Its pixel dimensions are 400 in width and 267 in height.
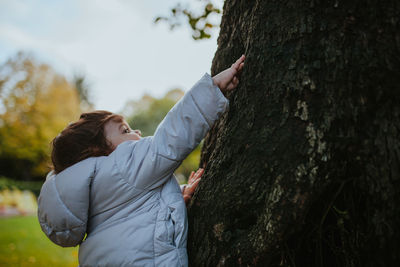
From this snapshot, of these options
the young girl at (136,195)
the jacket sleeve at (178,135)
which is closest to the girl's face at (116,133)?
the young girl at (136,195)

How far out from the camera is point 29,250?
22.8 ft

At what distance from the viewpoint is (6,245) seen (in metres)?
7.19

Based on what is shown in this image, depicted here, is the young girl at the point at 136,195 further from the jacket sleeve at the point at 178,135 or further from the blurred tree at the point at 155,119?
the blurred tree at the point at 155,119

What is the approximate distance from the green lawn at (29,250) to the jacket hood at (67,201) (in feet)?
15.5

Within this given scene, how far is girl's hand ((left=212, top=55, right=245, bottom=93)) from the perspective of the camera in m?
1.89

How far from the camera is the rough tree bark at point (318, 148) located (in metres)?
1.46

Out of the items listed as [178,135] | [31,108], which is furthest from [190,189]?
[31,108]

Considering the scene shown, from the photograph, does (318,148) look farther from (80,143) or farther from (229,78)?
(80,143)

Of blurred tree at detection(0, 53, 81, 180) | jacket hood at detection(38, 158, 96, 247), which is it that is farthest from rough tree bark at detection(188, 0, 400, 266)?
blurred tree at detection(0, 53, 81, 180)

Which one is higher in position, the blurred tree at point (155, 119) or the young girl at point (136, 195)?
the young girl at point (136, 195)

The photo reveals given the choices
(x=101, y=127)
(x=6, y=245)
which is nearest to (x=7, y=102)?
(x=6, y=245)

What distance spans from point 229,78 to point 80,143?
1039 millimetres

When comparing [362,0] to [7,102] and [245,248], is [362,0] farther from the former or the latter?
[7,102]

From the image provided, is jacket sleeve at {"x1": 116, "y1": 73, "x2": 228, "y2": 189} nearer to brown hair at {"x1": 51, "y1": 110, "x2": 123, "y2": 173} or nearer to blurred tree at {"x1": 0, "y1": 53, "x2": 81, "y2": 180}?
brown hair at {"x1": 51, "y1": 110, "x2": 123, "y2": 173}
